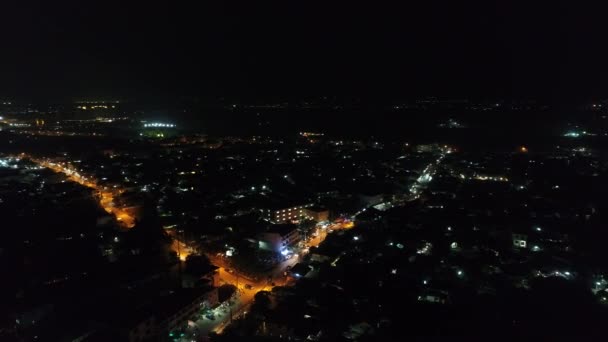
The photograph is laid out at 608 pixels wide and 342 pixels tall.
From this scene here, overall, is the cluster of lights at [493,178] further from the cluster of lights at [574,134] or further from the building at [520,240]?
the cluster of lights at [574,134]

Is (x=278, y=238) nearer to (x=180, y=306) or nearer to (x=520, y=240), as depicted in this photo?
(x=180, y=306)

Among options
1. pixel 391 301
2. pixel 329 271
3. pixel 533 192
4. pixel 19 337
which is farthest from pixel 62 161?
pixel 533 192

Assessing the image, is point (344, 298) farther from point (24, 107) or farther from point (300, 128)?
point (24, 107)

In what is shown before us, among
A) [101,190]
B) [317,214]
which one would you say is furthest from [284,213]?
[101,190]

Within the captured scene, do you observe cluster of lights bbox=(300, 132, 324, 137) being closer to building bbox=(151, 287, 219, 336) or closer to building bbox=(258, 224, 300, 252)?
building bbox=(258, 224, 300, 252)

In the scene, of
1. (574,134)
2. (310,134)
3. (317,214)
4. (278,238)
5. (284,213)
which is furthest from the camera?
(310,134)

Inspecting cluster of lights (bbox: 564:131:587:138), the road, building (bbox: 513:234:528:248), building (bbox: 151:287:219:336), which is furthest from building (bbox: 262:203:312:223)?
cluster of lights (bbox: 564:131:587:138)
